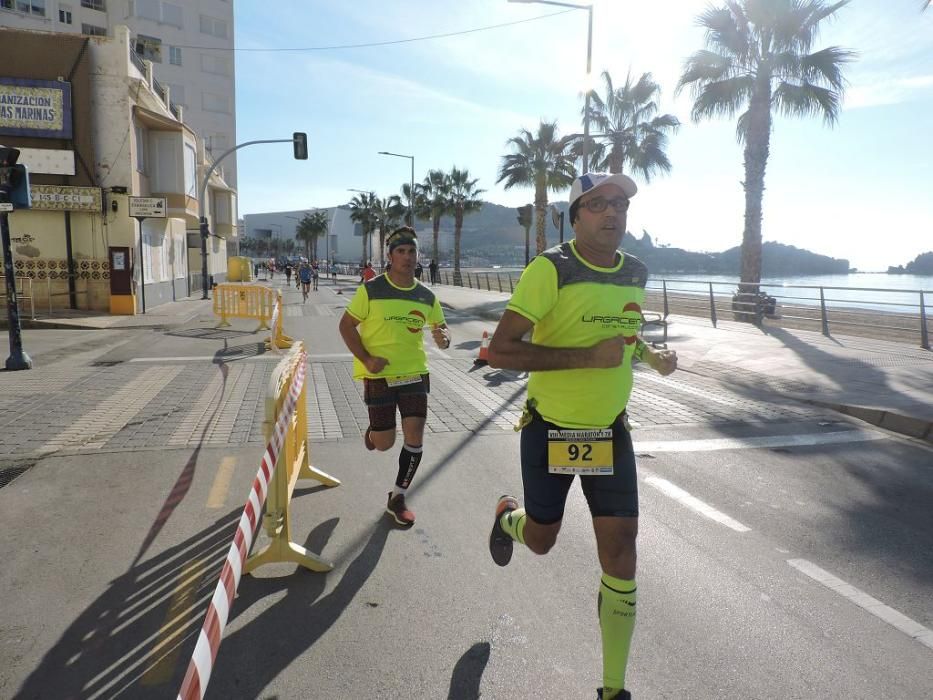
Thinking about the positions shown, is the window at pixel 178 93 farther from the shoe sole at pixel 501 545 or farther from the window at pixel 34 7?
the shoe sole at pixel 501 545

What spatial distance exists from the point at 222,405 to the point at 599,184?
273 inches

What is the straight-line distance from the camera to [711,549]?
14.2 ft

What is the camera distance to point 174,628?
11.0ft

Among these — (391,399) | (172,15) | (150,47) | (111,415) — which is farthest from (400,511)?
(172,15)

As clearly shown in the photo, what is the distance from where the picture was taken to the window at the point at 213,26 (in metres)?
64.1

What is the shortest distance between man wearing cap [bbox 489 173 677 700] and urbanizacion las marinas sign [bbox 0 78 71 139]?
2229 centimetres

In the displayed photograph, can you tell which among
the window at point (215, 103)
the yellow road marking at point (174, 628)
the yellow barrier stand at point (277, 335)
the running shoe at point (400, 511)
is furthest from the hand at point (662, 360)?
the window at point (215, 103)

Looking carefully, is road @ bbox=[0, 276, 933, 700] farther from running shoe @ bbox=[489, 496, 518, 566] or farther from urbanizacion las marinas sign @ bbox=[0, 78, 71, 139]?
urbanizacion las marinas sign @ bbox=[0, 78, 71, 139]

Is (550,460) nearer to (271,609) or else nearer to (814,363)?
(271,609)

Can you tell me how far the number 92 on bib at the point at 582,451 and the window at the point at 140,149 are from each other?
923 inches

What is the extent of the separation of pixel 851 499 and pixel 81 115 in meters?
22.8

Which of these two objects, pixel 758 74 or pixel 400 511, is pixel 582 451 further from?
pixel 758 74

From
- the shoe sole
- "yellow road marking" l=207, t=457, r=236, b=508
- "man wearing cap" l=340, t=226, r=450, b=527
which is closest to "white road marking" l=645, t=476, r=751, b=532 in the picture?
the shoe sole

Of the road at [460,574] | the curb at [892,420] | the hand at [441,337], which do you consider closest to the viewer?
the road at [460,574]
